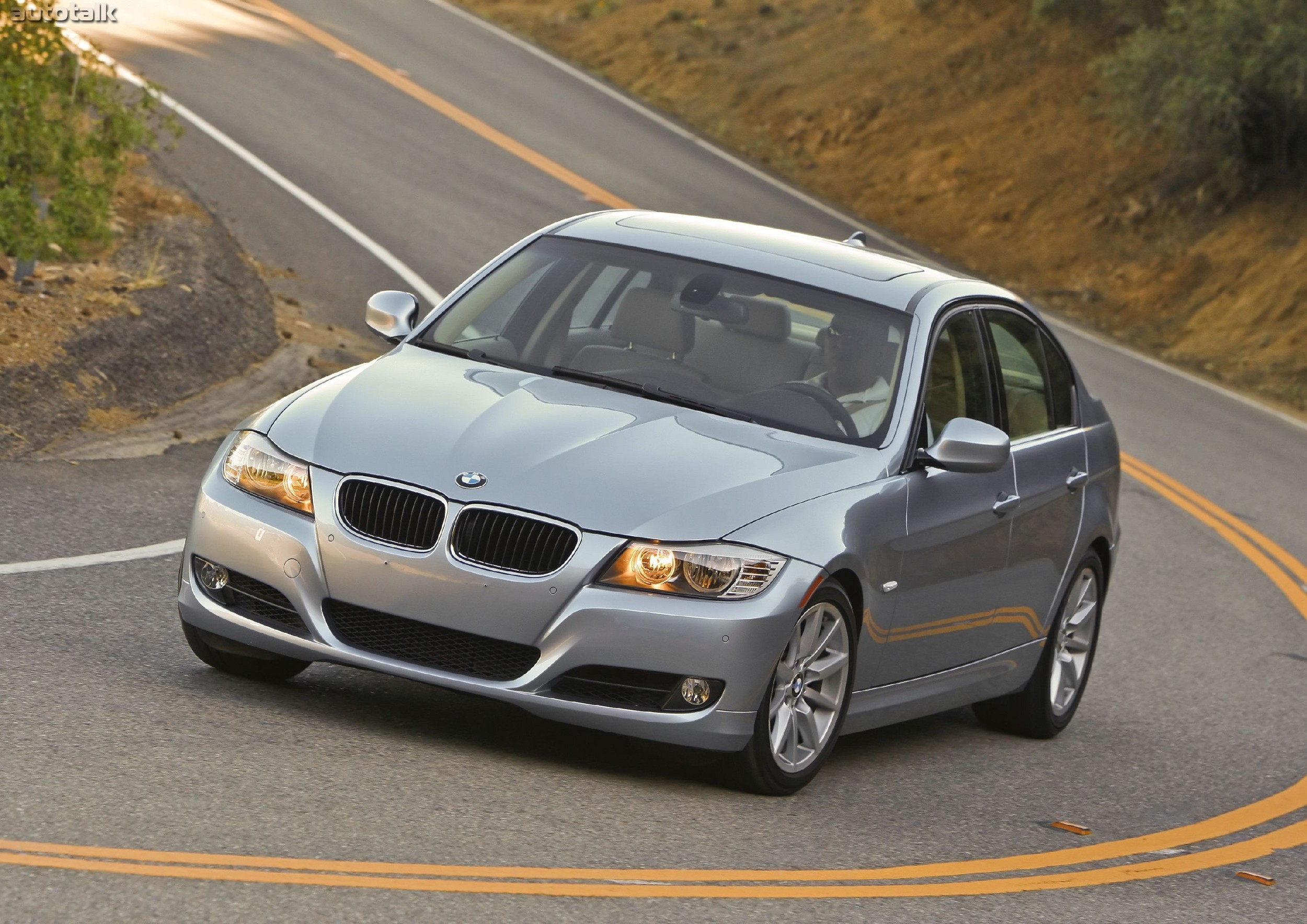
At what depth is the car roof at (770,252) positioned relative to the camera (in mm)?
7754

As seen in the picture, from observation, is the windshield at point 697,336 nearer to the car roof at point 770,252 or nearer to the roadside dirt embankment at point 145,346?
the car roof at point 770,252

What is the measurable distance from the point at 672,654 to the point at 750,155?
24.7 metres

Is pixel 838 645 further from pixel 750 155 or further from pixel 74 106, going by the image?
pixel 750 155

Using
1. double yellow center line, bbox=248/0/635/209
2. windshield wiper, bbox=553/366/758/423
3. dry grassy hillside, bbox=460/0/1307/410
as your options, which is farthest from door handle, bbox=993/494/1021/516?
dry grassy hillside, bbox=460/0/1307/410

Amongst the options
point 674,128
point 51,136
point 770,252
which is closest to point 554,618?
point 770,252

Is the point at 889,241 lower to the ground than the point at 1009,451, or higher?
lower

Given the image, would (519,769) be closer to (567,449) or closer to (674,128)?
(567,449)

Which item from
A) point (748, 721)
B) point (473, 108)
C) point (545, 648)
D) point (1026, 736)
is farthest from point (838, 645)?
point (473, 108)

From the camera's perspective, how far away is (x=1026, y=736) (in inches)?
347

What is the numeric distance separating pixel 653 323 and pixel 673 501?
1.49 metres

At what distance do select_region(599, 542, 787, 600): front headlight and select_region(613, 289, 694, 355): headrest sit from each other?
145 cm

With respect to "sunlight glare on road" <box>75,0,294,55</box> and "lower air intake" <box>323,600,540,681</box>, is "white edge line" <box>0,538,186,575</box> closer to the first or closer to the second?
"lower air intake" <box>323,600,540,681</box>

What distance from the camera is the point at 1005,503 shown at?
7.84 meters

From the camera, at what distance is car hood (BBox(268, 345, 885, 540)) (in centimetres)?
620
